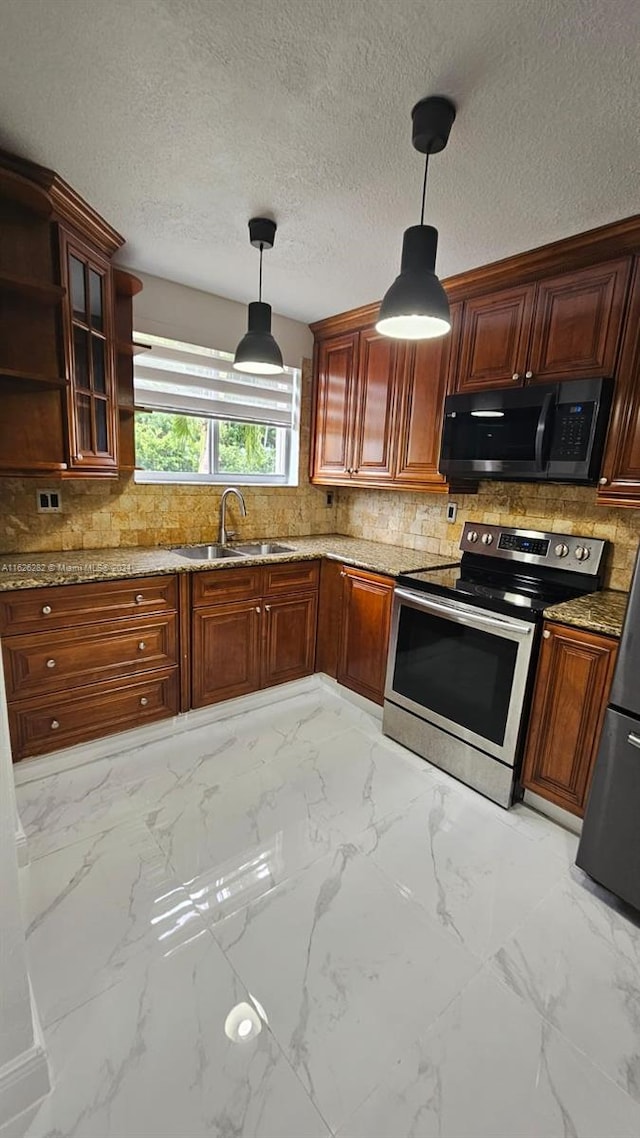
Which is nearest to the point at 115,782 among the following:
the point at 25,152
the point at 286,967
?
the point at 286,967

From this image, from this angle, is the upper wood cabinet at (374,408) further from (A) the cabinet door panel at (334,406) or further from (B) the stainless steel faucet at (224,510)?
(B) the stainless steel faucet at (224,510)

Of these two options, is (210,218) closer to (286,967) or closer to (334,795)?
(334,795)

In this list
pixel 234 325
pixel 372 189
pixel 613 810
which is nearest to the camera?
pixel 613 810

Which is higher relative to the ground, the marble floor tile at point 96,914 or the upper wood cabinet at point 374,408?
the upper wood cabinet at point 374,408

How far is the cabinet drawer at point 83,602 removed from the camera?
6.67 ft

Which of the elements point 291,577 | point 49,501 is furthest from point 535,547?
point 49,501

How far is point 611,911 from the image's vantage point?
5.39 feet

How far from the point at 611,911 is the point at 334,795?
42.3 inches

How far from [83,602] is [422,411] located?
2.04 m

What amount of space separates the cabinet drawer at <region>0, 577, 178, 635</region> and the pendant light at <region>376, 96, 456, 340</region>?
1.58 metres

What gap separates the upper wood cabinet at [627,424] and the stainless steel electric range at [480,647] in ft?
1.15

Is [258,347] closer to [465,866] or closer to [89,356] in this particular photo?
[89,356]

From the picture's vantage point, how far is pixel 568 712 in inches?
76.0

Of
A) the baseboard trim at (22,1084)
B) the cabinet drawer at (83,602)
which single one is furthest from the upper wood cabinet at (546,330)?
the baseboard trim at (22,1084)
